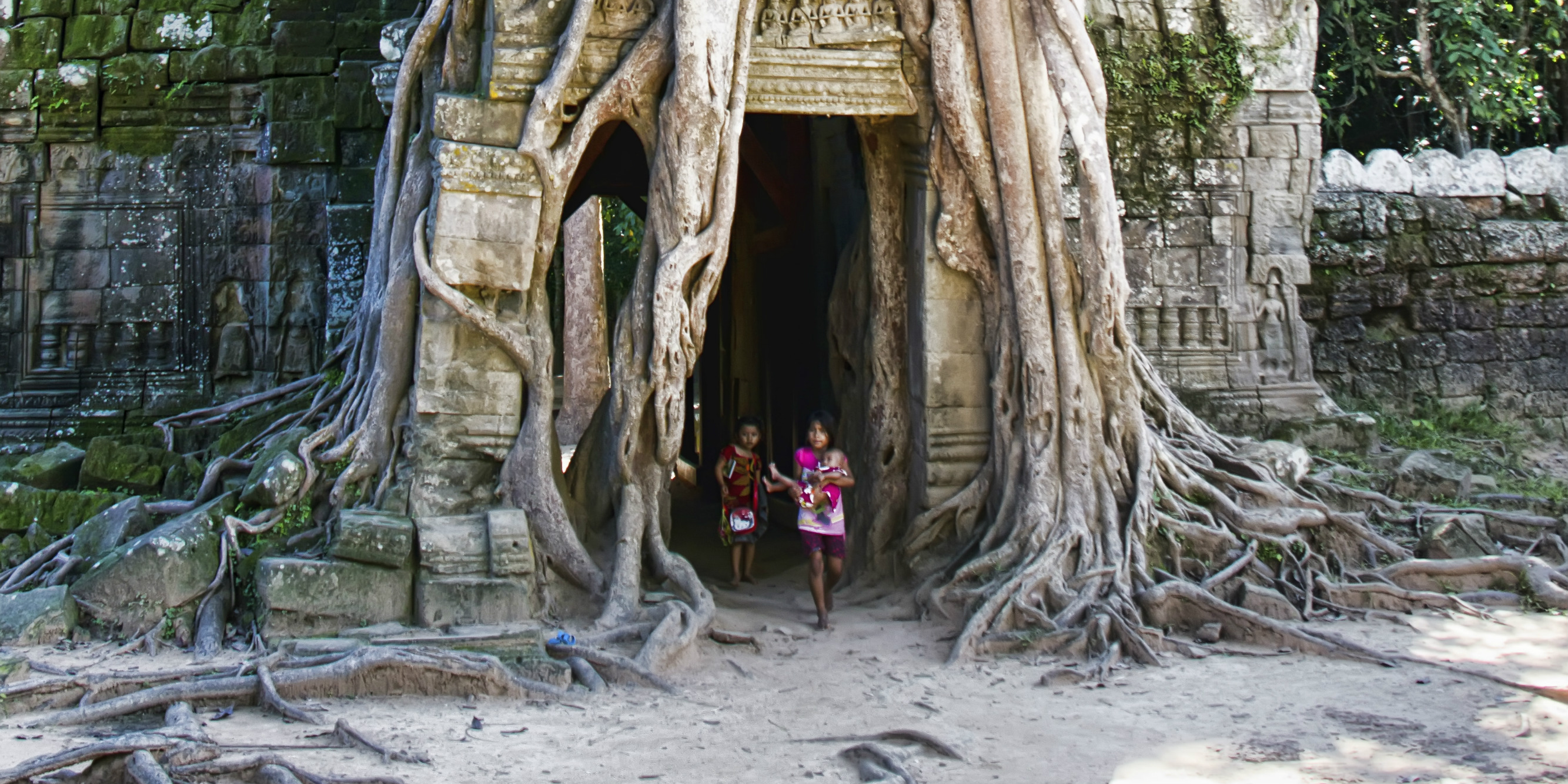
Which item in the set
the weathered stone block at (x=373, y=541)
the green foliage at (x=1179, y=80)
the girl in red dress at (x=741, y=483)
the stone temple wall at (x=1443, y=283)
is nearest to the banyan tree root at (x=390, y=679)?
the weathered stone block at (x=373, y=541)

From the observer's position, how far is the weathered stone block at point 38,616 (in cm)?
486

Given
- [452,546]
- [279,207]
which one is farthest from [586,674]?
[279,207]

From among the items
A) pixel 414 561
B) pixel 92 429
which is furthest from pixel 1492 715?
pixel 92 429

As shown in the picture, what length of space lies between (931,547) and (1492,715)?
2.47 meters

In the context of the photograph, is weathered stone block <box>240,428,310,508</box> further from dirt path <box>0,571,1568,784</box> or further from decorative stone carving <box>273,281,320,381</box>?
decorative stone carving <box>273,281,320,381</box>

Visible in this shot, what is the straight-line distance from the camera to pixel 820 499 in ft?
19.3

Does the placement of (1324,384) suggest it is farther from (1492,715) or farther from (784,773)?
(784,773)

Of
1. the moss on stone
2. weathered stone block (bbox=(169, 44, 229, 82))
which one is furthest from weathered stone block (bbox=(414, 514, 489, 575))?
the moss on stone

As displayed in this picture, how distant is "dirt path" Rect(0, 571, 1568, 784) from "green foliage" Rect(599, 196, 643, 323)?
30.4 ft

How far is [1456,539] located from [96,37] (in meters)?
7.53

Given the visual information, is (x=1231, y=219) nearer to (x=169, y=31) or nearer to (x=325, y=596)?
A: (x=325, y=596)

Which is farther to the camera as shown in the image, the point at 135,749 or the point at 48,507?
the point at 48,507

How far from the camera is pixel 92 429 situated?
755 centimetres

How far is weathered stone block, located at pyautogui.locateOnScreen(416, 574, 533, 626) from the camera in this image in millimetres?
5086
